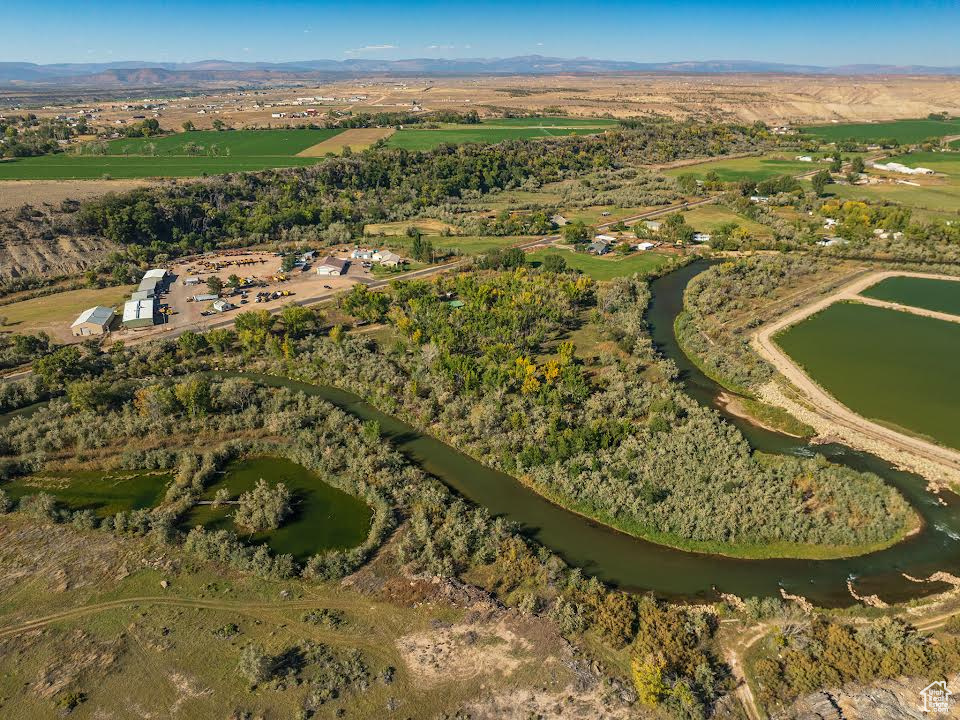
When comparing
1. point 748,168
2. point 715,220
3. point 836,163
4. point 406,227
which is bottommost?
point 406,227

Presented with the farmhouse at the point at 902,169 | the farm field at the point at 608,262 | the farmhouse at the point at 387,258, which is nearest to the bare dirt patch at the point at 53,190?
the farmhouse at the point at 387,258

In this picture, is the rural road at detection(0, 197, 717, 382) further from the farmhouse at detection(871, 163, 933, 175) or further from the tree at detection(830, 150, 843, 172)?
the farmhouse at detection(871, 163, 933, 175)

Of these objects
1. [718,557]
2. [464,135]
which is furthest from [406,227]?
[718,557]

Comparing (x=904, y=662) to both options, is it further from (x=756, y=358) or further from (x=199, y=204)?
(x=199, y=204)

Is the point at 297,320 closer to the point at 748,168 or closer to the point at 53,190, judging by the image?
the point at 53,190

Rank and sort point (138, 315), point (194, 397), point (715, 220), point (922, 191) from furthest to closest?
point (922, 191) → point (715, 220) → point (138, 315) → point (194, 397)

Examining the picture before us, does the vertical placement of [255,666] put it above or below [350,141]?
below

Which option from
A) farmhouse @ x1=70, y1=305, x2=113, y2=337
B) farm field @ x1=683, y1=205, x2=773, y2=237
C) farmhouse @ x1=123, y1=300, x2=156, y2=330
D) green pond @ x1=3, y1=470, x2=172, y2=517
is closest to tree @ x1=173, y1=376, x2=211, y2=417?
green pond @ x1=3, y1=470, x2=172, y2=517

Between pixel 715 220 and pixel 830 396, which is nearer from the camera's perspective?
pixel 830 396
